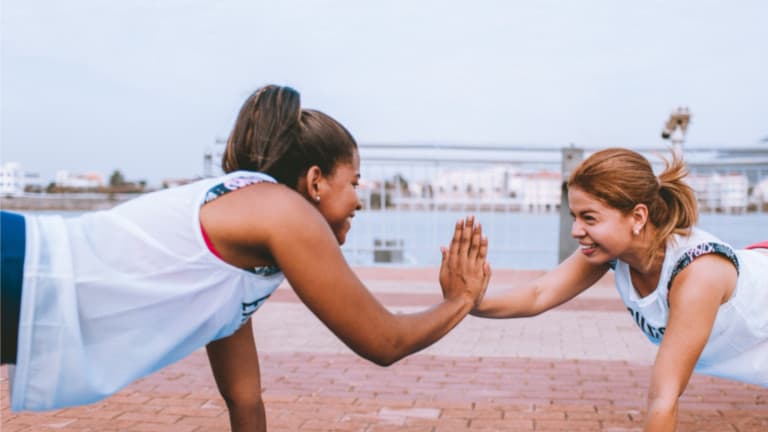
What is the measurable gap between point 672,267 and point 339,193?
46.1 inches

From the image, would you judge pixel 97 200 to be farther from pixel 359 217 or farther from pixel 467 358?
pixel 467 358

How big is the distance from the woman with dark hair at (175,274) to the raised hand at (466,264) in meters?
0.30

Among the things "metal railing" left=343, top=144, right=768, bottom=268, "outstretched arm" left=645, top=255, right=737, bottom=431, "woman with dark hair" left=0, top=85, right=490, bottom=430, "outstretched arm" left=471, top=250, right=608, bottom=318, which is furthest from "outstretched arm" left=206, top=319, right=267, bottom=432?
"metal railing" left=343, top=144, right=768, bottom=268

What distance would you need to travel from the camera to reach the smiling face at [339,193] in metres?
2.39

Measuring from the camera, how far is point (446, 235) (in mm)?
10062

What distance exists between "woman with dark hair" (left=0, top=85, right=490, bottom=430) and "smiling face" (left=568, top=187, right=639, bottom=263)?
2.75 ft

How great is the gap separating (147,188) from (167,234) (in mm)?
9470

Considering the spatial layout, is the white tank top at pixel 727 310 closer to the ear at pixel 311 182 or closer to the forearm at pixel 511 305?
the forearm at pixel 511 305

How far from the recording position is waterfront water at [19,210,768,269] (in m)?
9.70

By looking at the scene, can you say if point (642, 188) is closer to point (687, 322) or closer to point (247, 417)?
point (687, 322)

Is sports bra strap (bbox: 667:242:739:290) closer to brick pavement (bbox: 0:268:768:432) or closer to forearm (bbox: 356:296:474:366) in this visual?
forearm (bbox: 356:296:474:366)

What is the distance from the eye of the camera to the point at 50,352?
202cm

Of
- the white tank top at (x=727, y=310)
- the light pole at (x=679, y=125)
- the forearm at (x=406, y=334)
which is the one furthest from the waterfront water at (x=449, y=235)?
the forearm at (x=406, y=334)

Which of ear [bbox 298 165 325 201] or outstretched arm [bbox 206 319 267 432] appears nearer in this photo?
ear [bbox 298 165 325 201]
